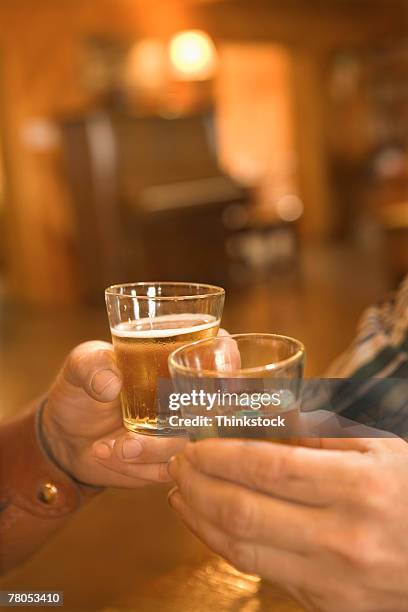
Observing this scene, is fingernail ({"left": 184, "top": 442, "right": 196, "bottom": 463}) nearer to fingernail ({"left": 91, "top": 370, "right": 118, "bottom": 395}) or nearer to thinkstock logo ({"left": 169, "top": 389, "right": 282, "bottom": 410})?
thinkstock logo ({"left": 169, "top": 389, "right": 282, "bottom": 410})

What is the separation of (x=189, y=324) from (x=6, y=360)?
3460 millimetres

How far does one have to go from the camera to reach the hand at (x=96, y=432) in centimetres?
53

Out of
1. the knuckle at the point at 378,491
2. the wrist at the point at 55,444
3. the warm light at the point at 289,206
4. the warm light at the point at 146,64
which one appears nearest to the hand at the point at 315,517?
the knuckle at the point at 378,491

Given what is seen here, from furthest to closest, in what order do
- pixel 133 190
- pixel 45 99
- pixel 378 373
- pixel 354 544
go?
pixel 45 99, pixel 133 190, pixel 378 373, pixel 354 544

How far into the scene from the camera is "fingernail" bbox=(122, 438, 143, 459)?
0.52 metres

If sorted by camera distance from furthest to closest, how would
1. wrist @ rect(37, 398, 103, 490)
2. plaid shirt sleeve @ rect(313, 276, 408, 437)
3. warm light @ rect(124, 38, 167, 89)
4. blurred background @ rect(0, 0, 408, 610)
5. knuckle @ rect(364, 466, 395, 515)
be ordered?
warm light @ rect(124, 38, 167, 89) < blurred background @ rect(0, 0, 408, 610) < wrist @ rect(37, 398, 103, 490) < plaid shirt sleeve @ rect(313, 276, 408, 437) < knuckle @ rect(364, 466, 395, 515)

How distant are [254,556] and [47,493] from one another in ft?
1.36

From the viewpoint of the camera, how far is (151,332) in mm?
507

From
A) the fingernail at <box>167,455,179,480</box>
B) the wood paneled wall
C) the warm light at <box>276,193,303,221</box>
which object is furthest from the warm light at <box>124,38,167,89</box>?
the fingernail at <box>167,455,179,480</box>

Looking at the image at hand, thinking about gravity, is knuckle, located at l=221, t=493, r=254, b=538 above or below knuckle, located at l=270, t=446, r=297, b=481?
below

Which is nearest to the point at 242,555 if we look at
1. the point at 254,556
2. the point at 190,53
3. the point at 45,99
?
the point at 254,556

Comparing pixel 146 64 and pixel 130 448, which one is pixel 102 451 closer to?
pixel 130 448

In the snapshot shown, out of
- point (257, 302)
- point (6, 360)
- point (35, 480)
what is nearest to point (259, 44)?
point (257, 302)

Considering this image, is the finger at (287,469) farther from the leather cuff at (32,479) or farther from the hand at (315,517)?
the leather cuff at (32,479)
